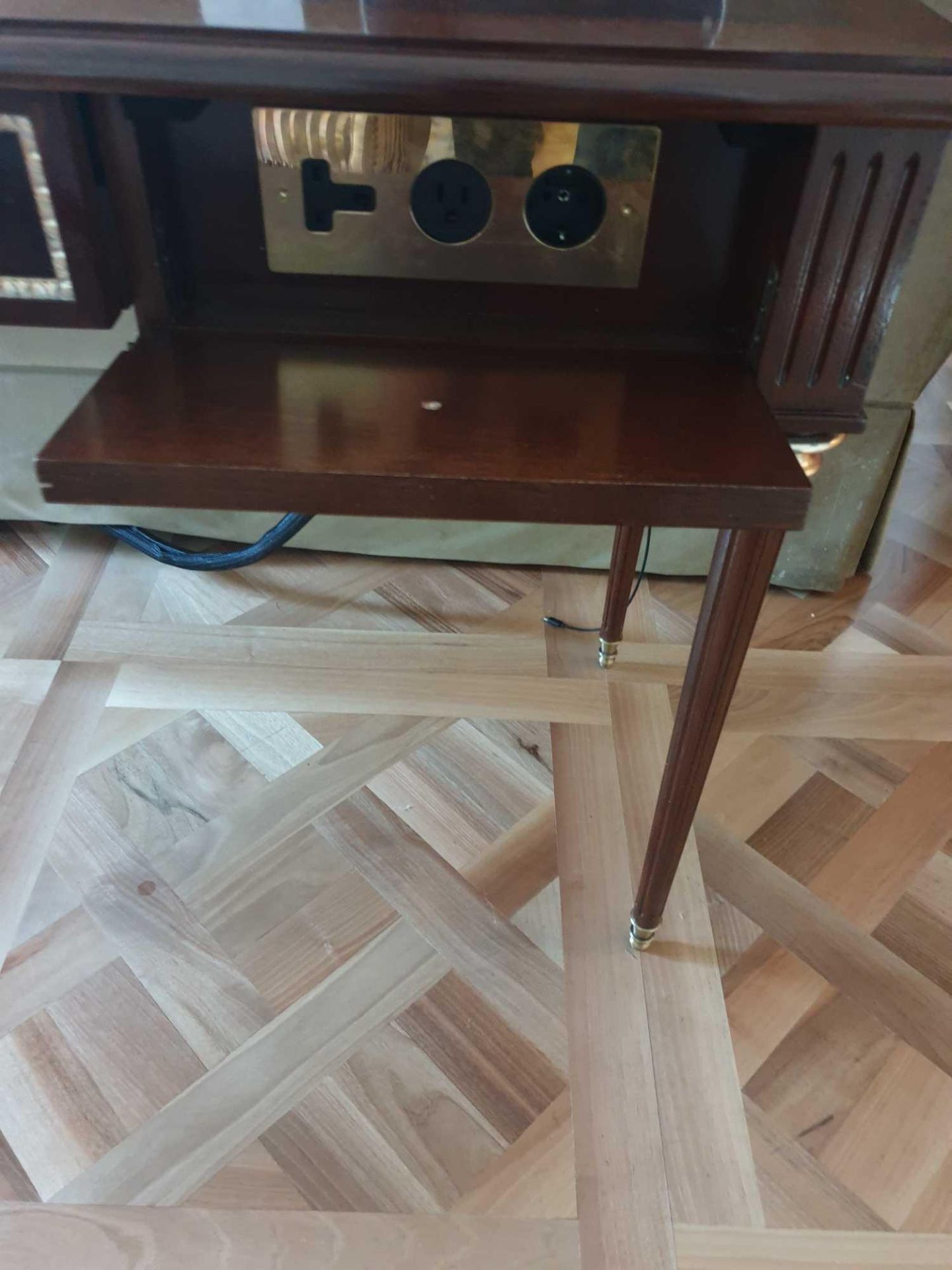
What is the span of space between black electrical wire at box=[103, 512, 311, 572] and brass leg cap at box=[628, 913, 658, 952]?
599 mm

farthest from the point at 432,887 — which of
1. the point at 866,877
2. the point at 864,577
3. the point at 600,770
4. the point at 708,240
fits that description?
the point at 864,577

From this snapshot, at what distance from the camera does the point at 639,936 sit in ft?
2.43

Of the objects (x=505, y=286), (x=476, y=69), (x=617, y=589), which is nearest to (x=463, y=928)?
(x=617, y=589)

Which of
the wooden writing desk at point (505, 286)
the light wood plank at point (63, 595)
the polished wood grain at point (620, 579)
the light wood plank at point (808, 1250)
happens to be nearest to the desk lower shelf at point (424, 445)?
the wooden writing desk at point (505, 286)

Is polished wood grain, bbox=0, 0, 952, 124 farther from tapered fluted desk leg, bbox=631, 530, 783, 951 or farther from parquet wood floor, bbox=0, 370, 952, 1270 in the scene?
parquet wood floor, bbox=0, 370, 952, 1270

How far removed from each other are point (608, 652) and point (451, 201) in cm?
58

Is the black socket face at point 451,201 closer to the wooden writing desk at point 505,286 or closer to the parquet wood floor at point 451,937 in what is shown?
the wooden writing desk at point 505,286

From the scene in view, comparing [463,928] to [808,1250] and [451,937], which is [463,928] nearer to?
[451,937]

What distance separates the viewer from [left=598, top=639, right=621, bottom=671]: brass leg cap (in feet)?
3.25

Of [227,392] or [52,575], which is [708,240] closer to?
[227,392]

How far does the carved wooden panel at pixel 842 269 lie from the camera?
43cm

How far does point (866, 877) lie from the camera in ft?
2.72

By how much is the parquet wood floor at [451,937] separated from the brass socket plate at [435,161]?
0.51m

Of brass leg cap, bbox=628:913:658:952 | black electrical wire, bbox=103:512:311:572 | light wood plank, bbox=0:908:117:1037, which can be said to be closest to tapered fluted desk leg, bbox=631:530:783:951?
brass leg cap, bbox=628:913:658:952
